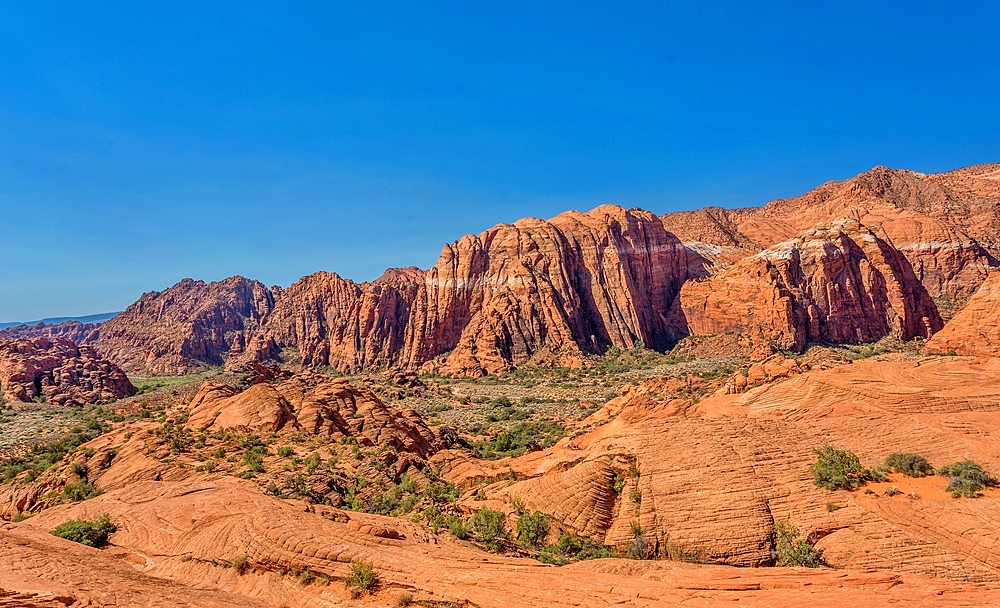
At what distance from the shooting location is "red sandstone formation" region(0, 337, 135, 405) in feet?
230

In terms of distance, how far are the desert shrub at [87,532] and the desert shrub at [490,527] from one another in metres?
12.6

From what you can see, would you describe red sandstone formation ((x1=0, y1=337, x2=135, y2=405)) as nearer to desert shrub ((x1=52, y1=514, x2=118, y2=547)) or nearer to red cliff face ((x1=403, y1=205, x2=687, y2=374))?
red cliff face ((x1=403, y1=205, x2=687, y2=374))

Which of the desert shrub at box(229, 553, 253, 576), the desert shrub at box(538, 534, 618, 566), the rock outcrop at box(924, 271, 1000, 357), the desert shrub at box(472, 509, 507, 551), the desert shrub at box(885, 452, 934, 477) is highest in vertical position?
the rock outcrop at box(924, 271, 1000, 357)

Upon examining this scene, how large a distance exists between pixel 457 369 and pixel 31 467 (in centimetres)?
6803

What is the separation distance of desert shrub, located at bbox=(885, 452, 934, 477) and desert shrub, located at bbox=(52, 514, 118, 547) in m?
27.3

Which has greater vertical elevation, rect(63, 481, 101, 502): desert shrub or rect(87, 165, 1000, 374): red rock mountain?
rect(87, 165, 1000, 374): red rock mountain

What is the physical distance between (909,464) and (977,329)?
116 ft

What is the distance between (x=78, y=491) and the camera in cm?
2322

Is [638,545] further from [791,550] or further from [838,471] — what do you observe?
[838,471]

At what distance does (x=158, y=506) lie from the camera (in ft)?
61.8

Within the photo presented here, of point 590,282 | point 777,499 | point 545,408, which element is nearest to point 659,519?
point 777,499

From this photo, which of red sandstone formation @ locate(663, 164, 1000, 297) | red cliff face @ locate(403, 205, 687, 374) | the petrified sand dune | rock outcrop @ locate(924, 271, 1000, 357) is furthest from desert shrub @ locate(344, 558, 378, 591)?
red sandstone formation @ locate(663, 164, 1000, 297)

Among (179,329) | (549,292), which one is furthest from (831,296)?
(179,329)

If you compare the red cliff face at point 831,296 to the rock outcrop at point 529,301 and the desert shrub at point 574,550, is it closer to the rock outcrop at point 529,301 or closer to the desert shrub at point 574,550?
the rock outcrop at point 529,301
